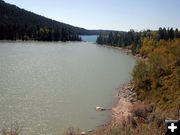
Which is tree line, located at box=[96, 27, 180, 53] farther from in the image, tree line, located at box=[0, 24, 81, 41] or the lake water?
the lake water

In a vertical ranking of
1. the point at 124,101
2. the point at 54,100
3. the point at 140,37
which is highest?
the point at 140,37

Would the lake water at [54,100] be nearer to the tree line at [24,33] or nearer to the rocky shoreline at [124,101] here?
the rocky shoreline at [124,101]

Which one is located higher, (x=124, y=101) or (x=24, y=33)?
(x=24, y=33)

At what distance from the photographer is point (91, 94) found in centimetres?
4972

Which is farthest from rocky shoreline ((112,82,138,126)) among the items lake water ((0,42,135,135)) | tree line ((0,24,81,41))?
tree line ((0,24,81,41))

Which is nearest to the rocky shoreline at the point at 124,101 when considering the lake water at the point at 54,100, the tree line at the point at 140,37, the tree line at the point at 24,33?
the lake water at the point at 54,100

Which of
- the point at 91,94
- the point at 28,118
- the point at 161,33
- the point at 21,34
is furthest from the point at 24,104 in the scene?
the point at 21,34

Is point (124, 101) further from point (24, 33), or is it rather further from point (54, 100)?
point (24, 33)

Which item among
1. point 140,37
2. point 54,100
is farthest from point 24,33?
point 54,100

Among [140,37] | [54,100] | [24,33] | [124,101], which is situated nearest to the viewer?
[54,100]

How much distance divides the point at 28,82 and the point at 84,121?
26553 millimetres

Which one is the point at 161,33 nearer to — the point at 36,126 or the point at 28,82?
the point at 28,82

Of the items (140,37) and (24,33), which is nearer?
(140,37)

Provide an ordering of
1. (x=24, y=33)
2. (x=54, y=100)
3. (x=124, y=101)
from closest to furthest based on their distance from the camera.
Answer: (x=54, y=100)
(x=124, y=101)
(x=24, y=33)
